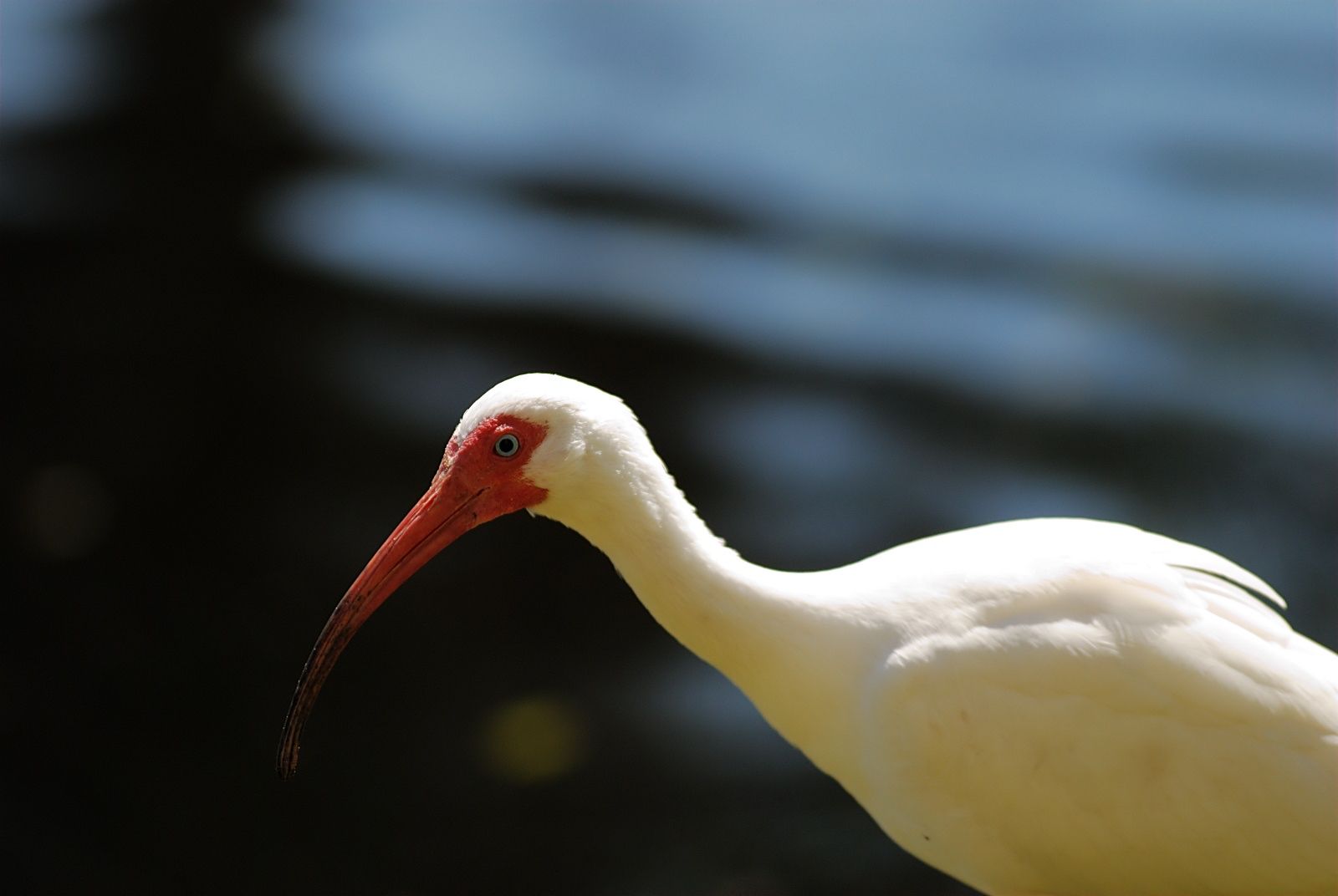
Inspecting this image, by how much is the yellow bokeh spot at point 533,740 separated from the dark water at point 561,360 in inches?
0.7

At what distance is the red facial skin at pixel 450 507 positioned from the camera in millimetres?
4242

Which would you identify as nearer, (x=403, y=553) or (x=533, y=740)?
(x=403, y=553)

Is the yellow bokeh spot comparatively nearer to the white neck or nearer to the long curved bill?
the long curved bill

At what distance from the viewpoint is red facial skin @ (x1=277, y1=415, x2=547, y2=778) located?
4.24 metres

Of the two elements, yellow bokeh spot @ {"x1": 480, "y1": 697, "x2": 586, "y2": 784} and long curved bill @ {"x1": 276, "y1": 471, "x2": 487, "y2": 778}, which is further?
yellow bokeh spot @ {"x1": 480, "y1": 697, "x2": 586, "y2": 784}

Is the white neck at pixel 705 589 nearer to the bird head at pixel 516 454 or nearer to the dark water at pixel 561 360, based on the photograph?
the bird head at pixel 516 454

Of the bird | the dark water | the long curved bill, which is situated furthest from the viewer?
the dark water

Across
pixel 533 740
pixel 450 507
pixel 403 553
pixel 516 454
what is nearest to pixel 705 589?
pixel 516 454

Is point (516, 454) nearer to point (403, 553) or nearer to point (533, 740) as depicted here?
point (403, 553)

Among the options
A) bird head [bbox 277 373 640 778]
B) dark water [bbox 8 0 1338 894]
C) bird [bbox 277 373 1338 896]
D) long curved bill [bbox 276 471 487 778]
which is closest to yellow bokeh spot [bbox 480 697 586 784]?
dark water [bbox 8 0 1338 894]

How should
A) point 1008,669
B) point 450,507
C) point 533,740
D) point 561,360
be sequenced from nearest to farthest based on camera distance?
point 1008,669
point 450,507
point 533,740
point 561,360

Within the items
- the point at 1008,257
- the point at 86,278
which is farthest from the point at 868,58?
the point at 86,278

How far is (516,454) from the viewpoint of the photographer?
4246 mm

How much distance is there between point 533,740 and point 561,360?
111 inches
